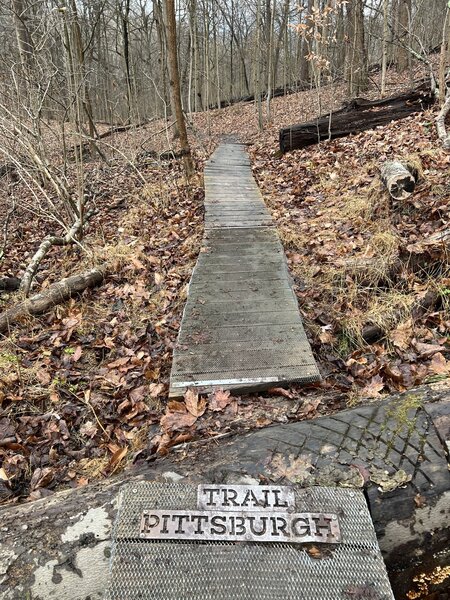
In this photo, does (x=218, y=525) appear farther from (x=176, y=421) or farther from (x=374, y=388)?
(x=374, y=388)

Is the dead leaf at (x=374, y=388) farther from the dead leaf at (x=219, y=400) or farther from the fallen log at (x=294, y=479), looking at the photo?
the dead leaf at (x=219, y=400)

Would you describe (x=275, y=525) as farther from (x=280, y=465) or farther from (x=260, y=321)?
(x=260, y=321)

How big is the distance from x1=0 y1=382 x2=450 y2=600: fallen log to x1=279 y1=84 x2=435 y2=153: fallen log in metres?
8.42

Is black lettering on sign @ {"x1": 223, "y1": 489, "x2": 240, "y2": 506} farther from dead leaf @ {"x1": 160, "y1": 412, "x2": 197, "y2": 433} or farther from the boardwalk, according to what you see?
the boardwalk

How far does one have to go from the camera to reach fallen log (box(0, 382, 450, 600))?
1.61 metres

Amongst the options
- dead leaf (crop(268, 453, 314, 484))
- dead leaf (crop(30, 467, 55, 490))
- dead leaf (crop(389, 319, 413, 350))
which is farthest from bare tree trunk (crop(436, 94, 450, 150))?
dead leaf (crop(30, 467, 55, 490))

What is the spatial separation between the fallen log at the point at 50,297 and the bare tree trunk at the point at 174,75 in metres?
4.21

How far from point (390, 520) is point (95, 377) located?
105 inches

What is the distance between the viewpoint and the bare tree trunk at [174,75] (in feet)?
24.3

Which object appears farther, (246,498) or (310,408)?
(310,408)

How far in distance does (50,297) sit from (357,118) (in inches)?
321

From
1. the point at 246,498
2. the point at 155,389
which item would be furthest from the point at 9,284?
the point at 246,498

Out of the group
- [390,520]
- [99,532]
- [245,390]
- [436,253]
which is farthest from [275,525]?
[436,253]

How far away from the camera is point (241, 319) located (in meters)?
3.74
